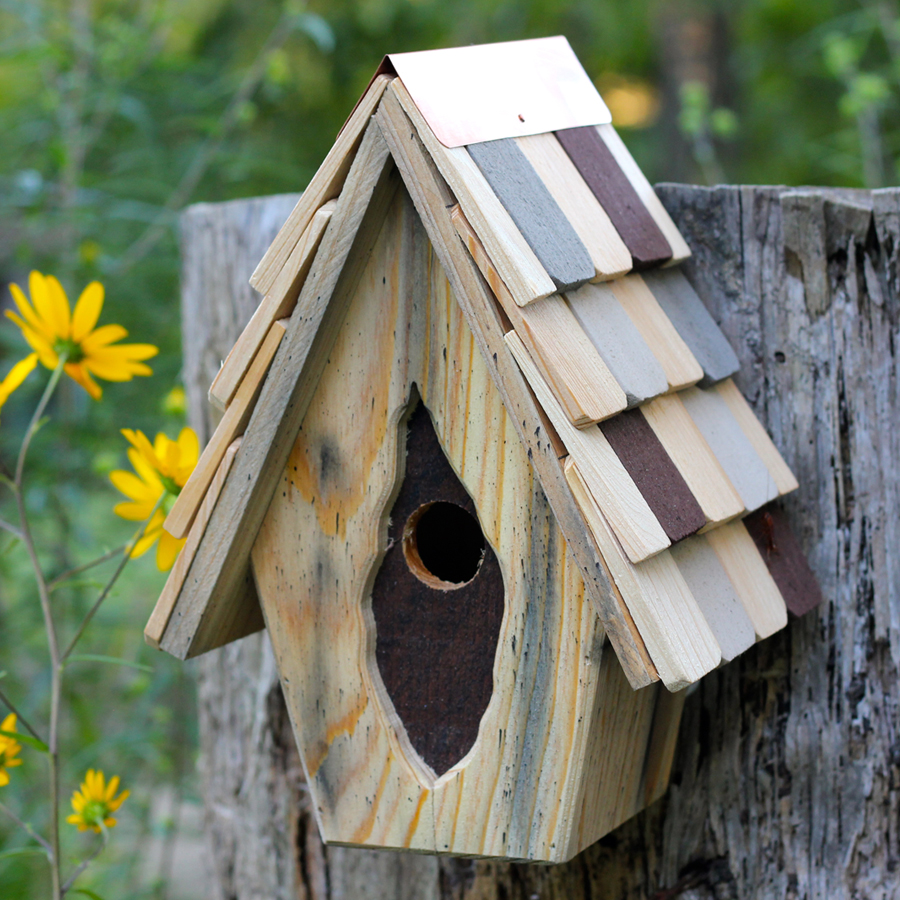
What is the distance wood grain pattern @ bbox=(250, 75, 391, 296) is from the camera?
3.25ft

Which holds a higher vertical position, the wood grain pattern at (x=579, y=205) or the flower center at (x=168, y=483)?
the wood grain pattern at (x=579, y=205)

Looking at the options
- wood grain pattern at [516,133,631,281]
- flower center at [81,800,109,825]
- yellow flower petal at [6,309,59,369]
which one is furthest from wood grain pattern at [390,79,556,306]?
flower center at [81,800,109,825]

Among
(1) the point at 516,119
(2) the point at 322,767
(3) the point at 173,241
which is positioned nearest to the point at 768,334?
(1) the point at 516,119

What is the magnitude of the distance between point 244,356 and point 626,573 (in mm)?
470

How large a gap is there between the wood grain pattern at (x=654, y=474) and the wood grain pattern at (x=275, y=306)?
0.35m

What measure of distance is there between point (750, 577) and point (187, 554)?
65 centimetres

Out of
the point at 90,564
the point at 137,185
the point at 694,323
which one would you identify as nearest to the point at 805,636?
the point at 694,323

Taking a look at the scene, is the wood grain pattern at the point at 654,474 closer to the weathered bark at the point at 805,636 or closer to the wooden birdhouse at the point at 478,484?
the wooden birdhouse at the point at 478,484

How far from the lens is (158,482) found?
1253mm

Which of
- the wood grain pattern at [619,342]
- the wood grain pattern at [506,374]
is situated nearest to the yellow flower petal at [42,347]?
the wood grain pattern at [506,374]

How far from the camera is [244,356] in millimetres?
1077

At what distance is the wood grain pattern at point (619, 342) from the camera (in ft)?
3.32

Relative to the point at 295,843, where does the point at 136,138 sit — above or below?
above

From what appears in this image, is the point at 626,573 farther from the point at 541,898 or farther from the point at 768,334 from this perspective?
the point at 541,898
